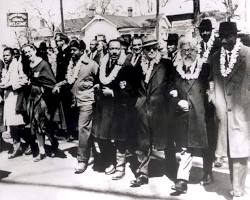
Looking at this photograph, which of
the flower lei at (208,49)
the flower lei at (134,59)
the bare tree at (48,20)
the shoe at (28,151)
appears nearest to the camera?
the flower lei at (208,49)

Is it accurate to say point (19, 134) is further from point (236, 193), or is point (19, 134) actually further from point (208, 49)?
point (236, 193)

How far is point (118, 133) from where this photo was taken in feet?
11.8

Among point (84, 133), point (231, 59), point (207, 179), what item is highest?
point (231, 59)

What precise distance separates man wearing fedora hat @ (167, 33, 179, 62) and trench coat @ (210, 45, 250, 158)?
399 millimetres

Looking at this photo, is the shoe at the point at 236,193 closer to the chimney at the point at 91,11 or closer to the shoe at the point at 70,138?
the shoe at the point at 70,138

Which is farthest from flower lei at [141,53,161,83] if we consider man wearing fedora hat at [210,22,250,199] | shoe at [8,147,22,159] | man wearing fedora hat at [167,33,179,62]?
shoe at [8,147,22,159]

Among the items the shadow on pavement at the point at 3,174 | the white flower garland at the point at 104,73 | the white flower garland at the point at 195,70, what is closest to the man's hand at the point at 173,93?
the white flower garland at the point at 195,70

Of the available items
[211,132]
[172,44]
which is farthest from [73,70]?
[211,132]

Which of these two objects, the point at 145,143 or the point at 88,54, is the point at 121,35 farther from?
the point at 145,143

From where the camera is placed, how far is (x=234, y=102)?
3.15 metres

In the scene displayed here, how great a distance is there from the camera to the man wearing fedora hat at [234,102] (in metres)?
3.12

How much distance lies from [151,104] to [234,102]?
65cm

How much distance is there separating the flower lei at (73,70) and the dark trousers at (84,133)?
274mm

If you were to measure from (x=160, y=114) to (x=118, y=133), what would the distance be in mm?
429
